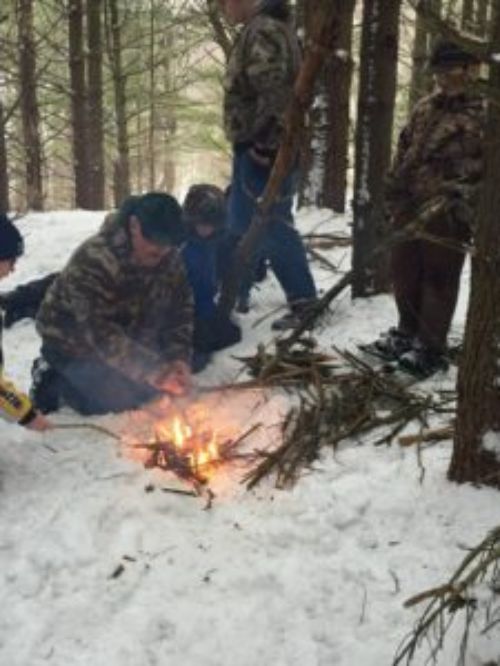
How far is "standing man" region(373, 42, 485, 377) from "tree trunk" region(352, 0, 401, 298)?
0.58 meters

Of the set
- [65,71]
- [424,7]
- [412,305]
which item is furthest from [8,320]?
[65,71]

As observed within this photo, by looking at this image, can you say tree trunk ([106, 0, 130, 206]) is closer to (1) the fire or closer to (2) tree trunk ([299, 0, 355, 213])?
(2) tree trunk ([299, 0, 355, 213])

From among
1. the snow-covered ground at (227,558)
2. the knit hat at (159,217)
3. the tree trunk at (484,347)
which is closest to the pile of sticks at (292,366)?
the snow-covered ground at (227,558)

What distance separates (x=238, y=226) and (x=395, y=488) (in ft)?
9.51

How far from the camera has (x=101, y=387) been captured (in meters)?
5.04

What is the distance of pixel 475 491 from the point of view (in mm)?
3604

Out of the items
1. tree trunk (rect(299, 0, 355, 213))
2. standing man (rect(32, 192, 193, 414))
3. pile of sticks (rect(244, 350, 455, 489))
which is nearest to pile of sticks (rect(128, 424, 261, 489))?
pile of sticks (rect(244, 350, 455, 489))

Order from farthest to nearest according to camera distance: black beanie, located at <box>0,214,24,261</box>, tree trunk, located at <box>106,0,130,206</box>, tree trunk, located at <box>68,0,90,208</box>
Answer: tree trunk, located at <box>106,0,130,206</box> < tree trunk, located at <box>68,0,90,208</box> < black beanie, located at <box>0,214,24,261</box>

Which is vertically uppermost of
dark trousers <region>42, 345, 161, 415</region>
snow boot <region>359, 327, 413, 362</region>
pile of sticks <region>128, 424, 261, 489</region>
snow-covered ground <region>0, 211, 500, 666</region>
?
snow boot <region>359, 327, 413, 362</region>

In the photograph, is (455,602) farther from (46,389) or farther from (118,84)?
(118,84)

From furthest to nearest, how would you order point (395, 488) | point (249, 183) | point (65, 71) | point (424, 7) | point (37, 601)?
point (65, 71) → point (249, 183) → point (395, 488) → point (37, 601) → point (424, 7)

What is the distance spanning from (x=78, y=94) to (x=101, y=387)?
32.9ft

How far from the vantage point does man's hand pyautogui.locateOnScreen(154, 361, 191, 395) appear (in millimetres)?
4996

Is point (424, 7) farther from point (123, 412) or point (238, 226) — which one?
point (238, 226)
